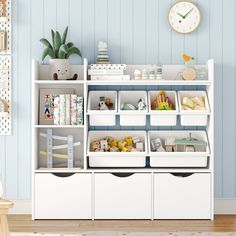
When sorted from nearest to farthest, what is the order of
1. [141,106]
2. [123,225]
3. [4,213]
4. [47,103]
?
[4,213], [123,225], [141,106], [47,103]

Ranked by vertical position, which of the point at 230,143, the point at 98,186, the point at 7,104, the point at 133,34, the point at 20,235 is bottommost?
the point at 20,235

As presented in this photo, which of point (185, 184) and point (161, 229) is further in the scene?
point (185, 184)

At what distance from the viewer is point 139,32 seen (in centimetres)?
451

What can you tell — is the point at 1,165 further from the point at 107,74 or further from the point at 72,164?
the point at 107,74

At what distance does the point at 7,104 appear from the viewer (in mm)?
4508

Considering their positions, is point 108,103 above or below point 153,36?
below

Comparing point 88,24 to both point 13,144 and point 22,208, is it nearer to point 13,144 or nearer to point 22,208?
point 13,144

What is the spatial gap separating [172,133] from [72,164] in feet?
2.80

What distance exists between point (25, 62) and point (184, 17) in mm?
1354

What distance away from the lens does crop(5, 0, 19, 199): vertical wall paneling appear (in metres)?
4.52

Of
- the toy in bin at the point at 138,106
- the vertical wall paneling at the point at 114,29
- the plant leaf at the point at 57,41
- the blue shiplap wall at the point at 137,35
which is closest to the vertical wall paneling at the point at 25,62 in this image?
the blue shiplap wall at the point at 137,35

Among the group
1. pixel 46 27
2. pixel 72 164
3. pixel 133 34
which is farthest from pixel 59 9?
pixel 72 164

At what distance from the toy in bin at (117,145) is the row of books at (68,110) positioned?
231mm

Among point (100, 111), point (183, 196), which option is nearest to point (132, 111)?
point (100, 111)
